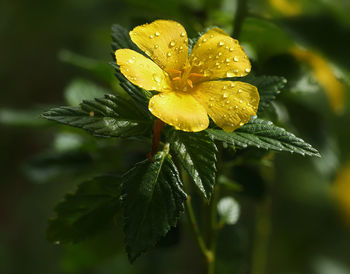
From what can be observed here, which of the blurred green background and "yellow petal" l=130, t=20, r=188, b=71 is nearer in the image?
"yellow petal" l=130, t=20, r=188, b=71

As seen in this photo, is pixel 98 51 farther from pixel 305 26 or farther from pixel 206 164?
pixel 206 164

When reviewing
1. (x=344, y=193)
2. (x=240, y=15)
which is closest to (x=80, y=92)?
(x=240, y=15)

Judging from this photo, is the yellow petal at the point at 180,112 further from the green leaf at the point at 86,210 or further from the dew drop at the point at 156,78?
the green leaf at the point at 86,210

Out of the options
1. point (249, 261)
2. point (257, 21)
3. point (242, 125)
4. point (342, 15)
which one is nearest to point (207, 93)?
point (242, 125)

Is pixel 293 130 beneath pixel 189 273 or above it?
above

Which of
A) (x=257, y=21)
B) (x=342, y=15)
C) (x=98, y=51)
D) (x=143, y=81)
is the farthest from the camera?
(x=98, y=51)

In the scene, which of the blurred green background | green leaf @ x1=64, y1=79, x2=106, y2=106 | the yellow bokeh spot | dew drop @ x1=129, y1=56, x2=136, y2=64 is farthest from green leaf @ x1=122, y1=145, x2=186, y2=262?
the yellow bokeh spot

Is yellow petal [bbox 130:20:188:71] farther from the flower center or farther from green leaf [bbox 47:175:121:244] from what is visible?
green leaf [bbox 47:175:121:244]
